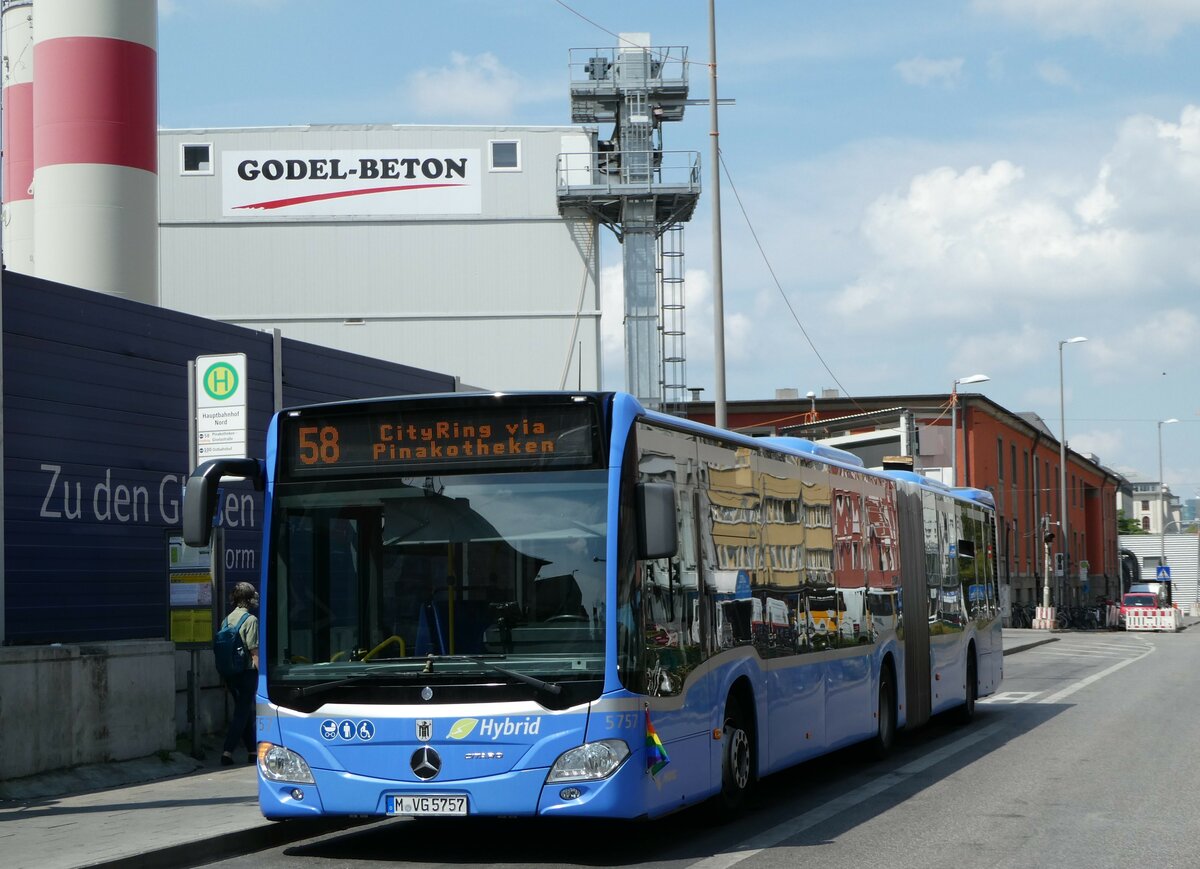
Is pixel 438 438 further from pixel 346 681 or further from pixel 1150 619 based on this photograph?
pixel 1150 619

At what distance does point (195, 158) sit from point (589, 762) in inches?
1823

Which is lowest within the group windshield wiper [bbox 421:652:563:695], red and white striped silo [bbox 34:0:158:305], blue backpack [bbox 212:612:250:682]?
blue backpack [bbox 212:612:250:682]

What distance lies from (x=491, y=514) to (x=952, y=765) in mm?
7094

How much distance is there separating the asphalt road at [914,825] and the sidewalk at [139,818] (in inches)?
8.2

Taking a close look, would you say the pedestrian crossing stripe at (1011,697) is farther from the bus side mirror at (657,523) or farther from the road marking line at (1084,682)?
the bus side mirror at (657,523)

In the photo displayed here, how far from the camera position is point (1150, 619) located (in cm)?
6112

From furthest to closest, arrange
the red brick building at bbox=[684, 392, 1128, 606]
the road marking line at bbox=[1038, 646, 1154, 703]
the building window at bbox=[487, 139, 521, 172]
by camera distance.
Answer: the red brick building at bbox=[684, 392, 1128, 606] < the building window at bbox=[487, 139, 521, 172] < the road marking line at bbox=[1038, 646, 1154, 703]

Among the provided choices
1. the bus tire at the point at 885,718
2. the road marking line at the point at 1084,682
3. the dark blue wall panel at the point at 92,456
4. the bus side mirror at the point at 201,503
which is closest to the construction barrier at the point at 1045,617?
the road marking line at the point at 1084,682

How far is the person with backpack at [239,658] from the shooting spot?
43.7 feet

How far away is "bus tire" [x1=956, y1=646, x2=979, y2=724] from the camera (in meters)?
18.9

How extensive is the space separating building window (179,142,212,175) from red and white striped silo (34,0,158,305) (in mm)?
28346

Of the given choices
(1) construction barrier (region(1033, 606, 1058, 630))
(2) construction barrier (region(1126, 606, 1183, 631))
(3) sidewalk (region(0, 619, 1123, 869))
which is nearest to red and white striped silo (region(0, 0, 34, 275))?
(3) sidewalk (region(0, 619, 1123, 869))

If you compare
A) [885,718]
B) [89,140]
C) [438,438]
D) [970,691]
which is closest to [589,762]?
[438,438]

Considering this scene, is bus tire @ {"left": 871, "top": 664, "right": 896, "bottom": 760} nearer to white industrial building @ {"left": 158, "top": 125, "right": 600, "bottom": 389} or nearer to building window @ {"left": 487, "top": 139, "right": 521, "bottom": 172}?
white industrial building @ {"left": 158, "top": 125, "right": 600, "bottom": 389}
